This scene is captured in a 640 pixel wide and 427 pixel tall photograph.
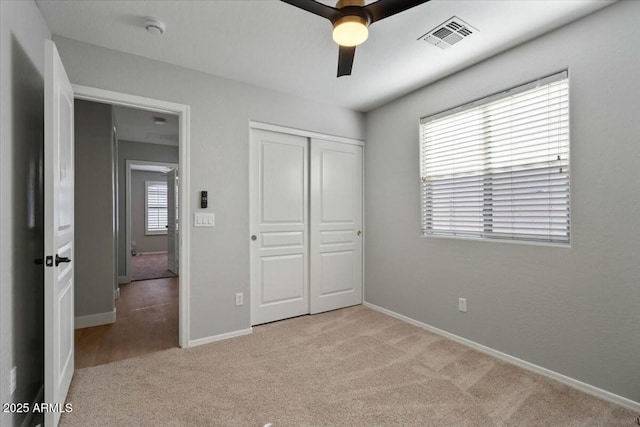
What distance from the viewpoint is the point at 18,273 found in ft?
5.44

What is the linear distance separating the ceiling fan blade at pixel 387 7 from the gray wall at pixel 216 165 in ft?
6.03

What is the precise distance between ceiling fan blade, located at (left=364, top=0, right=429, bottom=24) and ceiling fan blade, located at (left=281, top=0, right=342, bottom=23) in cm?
16

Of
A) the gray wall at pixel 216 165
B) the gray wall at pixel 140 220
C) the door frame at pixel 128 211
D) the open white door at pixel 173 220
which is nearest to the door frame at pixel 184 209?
the gray wall at pixel 216 165

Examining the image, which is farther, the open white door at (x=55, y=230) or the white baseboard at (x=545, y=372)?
the white baseboard at (x=545, y=372)

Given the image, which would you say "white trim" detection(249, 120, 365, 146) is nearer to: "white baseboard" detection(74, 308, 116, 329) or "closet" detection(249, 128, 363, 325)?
"closet" detection(249, 128, 363, 325)

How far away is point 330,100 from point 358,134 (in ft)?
2.01

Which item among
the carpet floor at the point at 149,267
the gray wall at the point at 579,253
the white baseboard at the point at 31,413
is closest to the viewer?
the white baseboard at the point at 31,413

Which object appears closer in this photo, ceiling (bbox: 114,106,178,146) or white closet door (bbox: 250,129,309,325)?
white closet door (bbox: 250,129,309,325)

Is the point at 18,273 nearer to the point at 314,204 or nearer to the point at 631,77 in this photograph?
the point at 314,204

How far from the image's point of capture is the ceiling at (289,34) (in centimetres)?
201

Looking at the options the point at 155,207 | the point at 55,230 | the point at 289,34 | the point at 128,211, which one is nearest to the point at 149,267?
the point at 128,211

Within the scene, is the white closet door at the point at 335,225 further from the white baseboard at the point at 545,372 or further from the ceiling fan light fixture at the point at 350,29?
the ceiling fan light fixture at the point at 350,29

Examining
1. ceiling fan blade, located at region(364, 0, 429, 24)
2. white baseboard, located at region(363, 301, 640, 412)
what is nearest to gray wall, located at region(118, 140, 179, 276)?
white baseboard, located at region(363, 301, 640, 412)

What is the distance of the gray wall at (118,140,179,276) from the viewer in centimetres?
547
